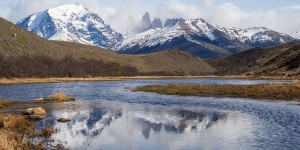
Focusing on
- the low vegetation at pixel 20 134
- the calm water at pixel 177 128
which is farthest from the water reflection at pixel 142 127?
the low vegetation at pixel 20 134

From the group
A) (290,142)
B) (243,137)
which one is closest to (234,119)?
(243,137)

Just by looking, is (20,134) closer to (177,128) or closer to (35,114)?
(35,114)

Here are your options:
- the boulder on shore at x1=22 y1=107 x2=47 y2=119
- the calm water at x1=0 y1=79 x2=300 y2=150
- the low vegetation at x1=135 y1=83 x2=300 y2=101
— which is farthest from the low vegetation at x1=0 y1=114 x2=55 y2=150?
the low vegetation at x1=135 y1=83 x2=300 y2=101

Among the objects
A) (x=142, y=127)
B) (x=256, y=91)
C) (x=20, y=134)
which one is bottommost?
(x=142, y=127)

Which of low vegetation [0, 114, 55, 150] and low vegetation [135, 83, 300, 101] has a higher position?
low vegetation [135, 83, 300, 101]

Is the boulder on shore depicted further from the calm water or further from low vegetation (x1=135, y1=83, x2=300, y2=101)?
low vegetation (x1=135, y1=83, x2=300, y2=101)

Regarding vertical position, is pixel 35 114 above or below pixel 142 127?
above

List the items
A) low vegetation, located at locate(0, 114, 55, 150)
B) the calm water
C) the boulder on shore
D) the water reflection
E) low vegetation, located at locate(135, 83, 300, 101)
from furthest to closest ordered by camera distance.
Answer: low vegetation, located at locate(135, 83, 300, 101)
the boulder on shore
the water reflection
the calm water
low vegetation, located at locate(0, 114, 55, 150)

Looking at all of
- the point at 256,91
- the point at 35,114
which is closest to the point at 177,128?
the point at 35,114

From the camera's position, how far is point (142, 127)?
37406 mm

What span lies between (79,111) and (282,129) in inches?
1036

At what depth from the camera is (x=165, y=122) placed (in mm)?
40625

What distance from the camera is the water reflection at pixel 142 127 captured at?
96.9 feet

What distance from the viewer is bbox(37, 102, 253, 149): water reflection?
29.5 meters
